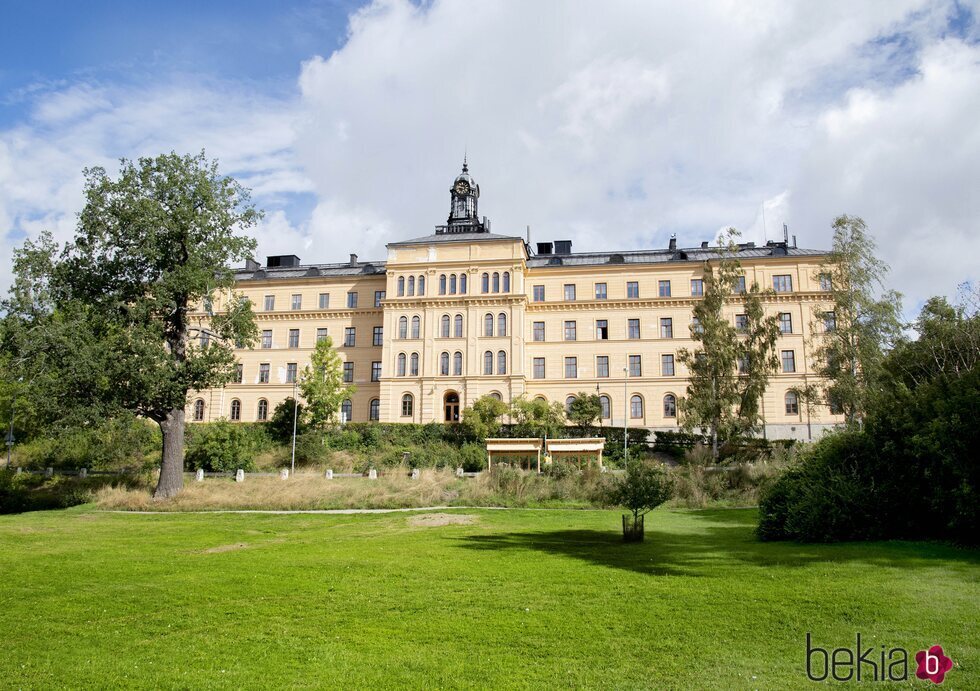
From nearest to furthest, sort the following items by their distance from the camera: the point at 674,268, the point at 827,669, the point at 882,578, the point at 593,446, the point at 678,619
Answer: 1. the point at 827,669
2. the point at 678,619
3. the point at 882,578
4. the point at 593,446
5. the point at 674,268

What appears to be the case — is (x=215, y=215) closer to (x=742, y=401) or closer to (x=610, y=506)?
(x=610, y=506)

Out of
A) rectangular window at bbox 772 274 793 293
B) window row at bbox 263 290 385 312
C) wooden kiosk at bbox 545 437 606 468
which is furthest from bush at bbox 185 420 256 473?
rectangular window at bbox 772 274 793 293

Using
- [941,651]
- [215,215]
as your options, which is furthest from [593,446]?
[941,651]

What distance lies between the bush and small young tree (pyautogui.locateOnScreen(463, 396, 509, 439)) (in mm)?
13672

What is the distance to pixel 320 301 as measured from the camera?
203ft

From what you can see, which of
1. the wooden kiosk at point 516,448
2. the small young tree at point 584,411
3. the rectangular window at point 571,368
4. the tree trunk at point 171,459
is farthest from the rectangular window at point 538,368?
the tree trunk at point 171,459

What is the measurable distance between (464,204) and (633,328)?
802 inches

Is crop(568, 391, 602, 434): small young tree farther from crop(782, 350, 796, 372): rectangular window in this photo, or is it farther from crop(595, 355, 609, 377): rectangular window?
crop(782, 350, 796, 372): rectangular window

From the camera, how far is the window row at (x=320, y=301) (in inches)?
2397

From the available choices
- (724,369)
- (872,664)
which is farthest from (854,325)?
(872,664)

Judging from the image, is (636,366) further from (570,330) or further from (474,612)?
(474,612)

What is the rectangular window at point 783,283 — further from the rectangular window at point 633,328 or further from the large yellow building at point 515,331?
the rectangular window at point 633,328

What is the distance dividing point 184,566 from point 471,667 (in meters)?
8.53

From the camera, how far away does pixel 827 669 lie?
7.52 metres
